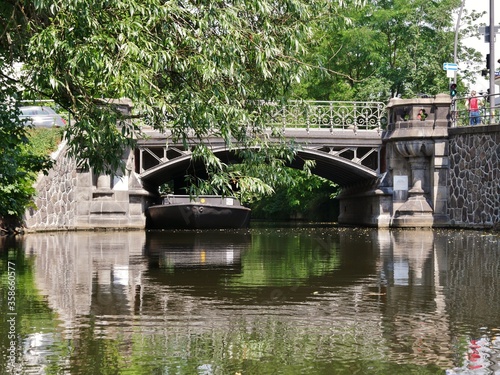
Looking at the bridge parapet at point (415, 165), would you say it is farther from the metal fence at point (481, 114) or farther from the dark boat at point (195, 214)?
the dark boat at point (195, 214)

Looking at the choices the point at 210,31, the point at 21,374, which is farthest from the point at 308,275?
the point at 21,374

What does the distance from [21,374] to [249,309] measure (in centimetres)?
347

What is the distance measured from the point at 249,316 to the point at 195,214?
27335mm

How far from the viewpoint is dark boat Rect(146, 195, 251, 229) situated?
35.3 m

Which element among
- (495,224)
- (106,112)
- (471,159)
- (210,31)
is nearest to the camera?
(106,112)

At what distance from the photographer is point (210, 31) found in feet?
37.8

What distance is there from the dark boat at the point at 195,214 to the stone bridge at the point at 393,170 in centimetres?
113

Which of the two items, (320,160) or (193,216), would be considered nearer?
(320,160)

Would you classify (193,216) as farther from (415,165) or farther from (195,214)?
(415,165)

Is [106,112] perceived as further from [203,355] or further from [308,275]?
[203,355]

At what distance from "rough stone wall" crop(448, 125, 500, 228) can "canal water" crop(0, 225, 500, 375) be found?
542 inches

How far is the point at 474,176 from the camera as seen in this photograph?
100ft

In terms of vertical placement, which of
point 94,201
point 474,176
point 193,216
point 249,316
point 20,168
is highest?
point 474,176

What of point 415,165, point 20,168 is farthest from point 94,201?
point 415,165
